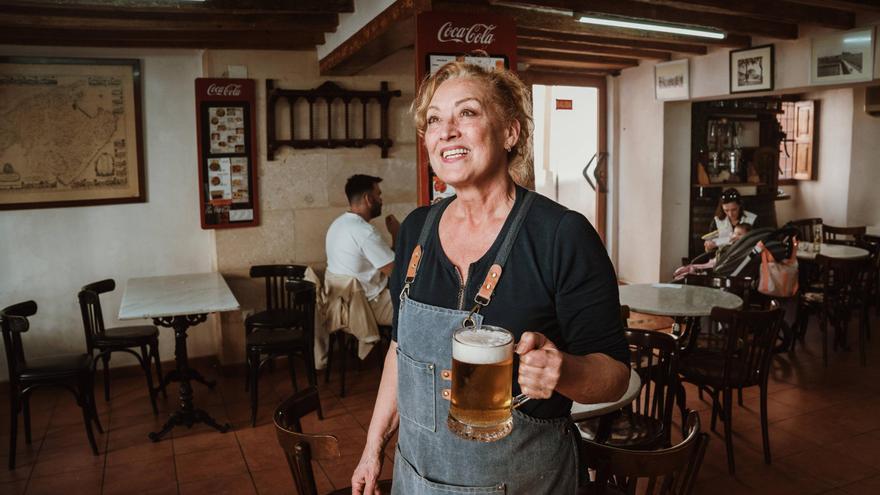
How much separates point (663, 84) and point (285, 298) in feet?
15.8

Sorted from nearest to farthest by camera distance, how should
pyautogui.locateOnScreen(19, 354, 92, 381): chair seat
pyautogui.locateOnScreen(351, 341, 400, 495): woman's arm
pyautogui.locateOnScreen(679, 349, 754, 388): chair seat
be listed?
pyautogui.locateOnScreen(351, 341, 400, 495): woman's arm, pyautogui.locateOnScreen(679, 349, 754, 388): chair seat, pyautogui.locateOnScreen(19, 354, 92, 381): chair seat

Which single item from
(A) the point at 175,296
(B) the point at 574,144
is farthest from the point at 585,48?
(A) the point at 175,296

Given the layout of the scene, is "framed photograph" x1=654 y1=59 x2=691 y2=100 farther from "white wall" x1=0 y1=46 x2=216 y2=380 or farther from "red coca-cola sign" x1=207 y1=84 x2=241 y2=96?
"white wall" x1=0 y1=46 x2=216 y2=380

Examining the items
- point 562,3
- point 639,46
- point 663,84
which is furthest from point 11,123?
point 663,84

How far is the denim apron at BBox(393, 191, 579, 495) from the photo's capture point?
1.52m

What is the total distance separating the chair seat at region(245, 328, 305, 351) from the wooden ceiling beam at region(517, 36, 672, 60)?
10.7ft

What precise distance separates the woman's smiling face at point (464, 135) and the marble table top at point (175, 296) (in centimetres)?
317

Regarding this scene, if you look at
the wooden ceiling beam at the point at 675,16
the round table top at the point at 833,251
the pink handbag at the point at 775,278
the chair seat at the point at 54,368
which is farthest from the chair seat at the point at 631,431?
the round table top at the point at 833,251

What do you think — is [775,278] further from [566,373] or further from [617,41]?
[566,373]

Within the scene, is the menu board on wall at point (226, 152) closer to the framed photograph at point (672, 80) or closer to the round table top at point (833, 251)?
the framed photograph at point (672, 80)

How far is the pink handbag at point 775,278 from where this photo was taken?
5.88m

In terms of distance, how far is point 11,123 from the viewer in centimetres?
544

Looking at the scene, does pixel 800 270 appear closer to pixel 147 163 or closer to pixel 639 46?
pixel 639 46

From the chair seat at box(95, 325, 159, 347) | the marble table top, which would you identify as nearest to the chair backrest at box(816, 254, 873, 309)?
the marble table top
